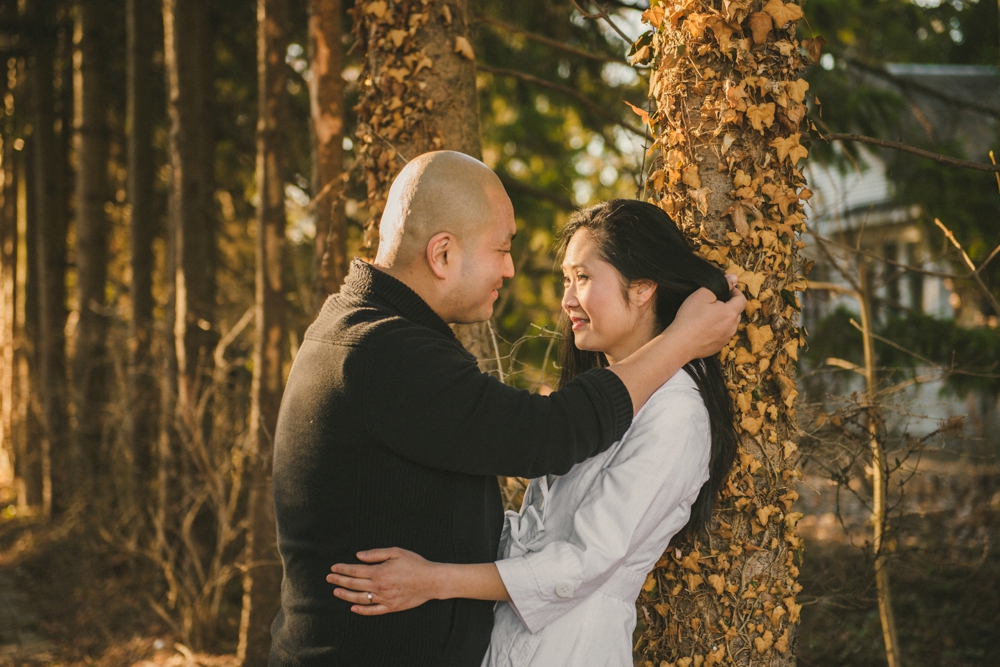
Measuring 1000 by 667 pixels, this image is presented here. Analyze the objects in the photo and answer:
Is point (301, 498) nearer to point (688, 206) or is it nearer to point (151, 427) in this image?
point (688, 206)

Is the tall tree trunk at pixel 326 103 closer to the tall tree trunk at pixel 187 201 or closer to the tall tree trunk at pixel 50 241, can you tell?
the tall tree trunk at pixel 187 201

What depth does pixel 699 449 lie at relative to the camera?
2.37m

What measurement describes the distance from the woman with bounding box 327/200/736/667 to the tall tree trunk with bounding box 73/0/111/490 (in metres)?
8.76

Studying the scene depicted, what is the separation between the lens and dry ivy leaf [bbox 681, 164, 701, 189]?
2727 millimetres

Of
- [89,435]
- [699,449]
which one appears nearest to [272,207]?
[699,449]

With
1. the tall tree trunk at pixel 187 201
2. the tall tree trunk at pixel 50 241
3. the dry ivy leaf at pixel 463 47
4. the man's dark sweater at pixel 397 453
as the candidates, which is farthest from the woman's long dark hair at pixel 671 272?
the tall tree trunk at pixel 50 241

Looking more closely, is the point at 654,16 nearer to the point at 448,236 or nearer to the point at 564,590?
the point at 448,236

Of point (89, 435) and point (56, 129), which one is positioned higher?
point (56, 129)

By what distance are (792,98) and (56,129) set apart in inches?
499

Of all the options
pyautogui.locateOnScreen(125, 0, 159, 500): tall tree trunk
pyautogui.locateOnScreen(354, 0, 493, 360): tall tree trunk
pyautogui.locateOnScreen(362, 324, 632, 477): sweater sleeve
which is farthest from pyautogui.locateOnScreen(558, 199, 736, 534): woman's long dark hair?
pyautogui.locateOnScreen(125, 0, 159, 500): tall tree trunk

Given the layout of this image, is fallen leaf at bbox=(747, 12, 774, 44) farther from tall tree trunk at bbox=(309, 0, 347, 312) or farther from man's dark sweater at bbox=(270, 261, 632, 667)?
tall tree trunk at bbox=(309, 0, 347, 312)

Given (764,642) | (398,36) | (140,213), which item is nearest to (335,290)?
(398,36)

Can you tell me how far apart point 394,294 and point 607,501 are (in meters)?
0.82

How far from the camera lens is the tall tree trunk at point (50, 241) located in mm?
11633
